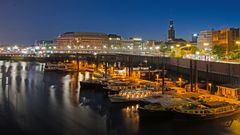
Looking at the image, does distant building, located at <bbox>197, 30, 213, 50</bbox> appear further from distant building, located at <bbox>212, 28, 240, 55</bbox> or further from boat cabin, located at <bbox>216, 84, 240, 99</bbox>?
boat cabin, located at <bbox>216, 84, 240, 99</bbox>

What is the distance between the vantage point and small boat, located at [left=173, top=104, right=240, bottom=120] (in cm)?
1886

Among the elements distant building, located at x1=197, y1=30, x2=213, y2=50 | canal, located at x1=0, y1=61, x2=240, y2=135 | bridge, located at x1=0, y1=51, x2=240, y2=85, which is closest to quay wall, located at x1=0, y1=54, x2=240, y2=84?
bridge, located at x1=0, y1=51, x2=240, y2=85

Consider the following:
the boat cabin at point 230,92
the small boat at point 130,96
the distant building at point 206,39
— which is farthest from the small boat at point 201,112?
the distant building at point 206,39

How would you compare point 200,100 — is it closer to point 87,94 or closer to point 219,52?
point 87,94

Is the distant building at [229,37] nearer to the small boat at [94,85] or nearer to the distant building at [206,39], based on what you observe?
the distant building at [206,39]

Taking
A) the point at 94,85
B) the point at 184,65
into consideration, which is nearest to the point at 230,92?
the point at 94,85

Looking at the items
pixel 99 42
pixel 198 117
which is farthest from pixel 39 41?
pixel 198 117

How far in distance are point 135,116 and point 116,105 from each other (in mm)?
3399

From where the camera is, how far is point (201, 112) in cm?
1906

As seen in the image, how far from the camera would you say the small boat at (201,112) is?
1886cm

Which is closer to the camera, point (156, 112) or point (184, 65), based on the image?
point (156, 112)

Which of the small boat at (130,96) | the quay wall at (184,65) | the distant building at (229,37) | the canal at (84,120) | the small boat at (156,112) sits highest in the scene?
the distant building at (229,37)

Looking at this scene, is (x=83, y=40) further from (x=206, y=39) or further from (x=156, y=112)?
(x=156, y=112)

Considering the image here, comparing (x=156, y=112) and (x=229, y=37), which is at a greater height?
(x=229, y=37)
